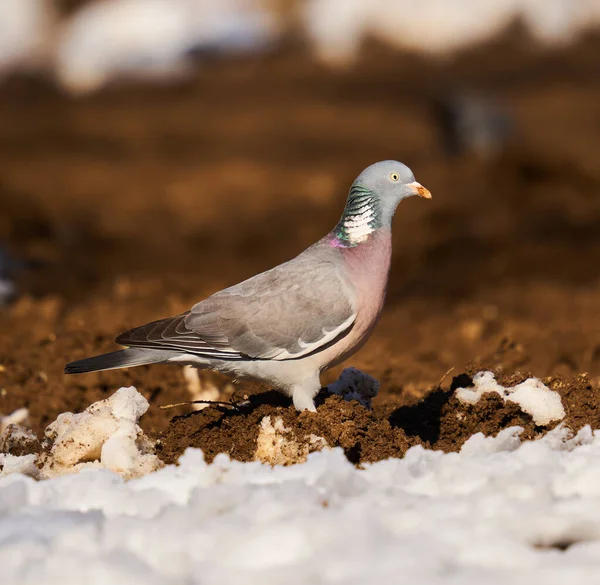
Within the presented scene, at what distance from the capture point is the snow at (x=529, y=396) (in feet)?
13.7

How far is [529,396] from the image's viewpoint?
4.22m

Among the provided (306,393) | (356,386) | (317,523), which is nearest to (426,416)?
(356,386)

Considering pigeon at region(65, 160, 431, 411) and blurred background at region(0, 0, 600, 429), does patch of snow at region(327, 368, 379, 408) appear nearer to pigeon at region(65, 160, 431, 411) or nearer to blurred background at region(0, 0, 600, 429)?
pigeon at region(65, 160, 431, 411)

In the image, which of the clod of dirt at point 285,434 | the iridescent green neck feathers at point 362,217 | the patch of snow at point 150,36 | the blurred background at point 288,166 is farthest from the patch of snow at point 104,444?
the patch of snow at point 150,36

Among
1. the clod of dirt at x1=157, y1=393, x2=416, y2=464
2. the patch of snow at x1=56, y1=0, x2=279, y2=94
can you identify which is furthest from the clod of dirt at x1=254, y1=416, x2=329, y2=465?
the patch of snow at x1=56, y1=0, x2=279, y2=94

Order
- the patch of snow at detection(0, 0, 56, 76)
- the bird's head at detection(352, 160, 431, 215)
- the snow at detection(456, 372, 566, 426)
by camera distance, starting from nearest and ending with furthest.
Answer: the snow at detection(456, 372, 566, 426)
the bird's head at detection(352, 160, 431, 215)
the patch of snow at detection(0, 0, 56, 76)

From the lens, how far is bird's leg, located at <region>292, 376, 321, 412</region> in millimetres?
4293

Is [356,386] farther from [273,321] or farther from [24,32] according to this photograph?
[24,32]

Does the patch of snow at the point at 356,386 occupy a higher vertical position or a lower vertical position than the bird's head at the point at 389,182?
lower

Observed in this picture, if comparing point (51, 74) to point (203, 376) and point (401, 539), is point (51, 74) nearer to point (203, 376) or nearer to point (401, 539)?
point (203, 376)

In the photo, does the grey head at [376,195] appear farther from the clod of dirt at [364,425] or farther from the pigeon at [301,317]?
the clod of dirt at [364,425]

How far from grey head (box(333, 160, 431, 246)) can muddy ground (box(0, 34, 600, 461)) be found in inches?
28.3

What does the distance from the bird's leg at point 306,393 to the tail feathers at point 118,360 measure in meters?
0.51

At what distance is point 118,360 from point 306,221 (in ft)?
35.3
